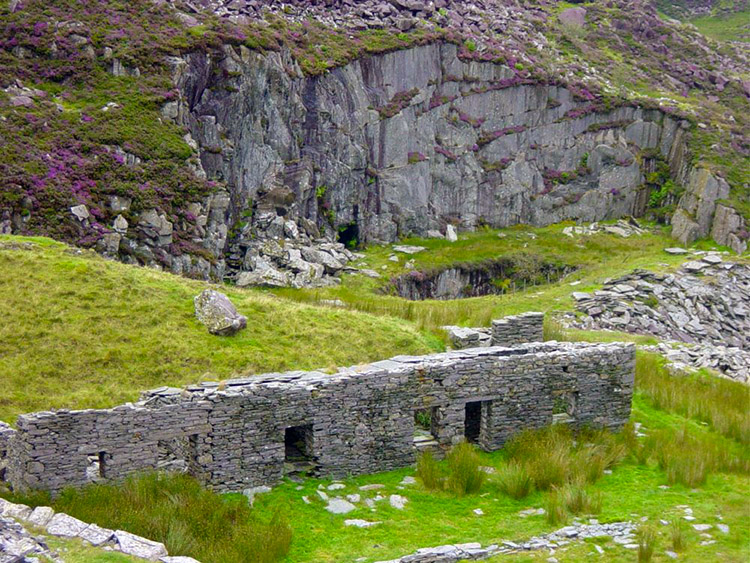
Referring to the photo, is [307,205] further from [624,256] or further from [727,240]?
[727,240]

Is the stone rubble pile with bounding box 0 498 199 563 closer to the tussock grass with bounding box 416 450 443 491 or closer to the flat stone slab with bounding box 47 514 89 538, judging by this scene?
the flat stone slab with bounding box 47 514 89 538

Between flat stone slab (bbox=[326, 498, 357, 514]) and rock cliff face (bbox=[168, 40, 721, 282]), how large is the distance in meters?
26.1

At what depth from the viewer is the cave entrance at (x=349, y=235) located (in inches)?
1989

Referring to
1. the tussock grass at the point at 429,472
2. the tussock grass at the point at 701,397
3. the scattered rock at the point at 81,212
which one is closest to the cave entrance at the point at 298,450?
the tussock grass at the point at 429,472

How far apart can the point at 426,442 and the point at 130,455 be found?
661cm

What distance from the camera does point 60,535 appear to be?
37.0 ft

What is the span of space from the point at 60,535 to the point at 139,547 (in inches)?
45.3

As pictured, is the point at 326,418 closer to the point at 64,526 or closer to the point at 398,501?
the point at 398,501

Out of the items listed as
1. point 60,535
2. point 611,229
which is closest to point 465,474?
point 60,535

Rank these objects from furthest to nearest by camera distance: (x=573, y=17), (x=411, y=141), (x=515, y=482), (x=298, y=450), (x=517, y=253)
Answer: (x=573, y=17), (x=411, y=141), (x=517, y=253), (x=298, y=450), (x=515, y=482)

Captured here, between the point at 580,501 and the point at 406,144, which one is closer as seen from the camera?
the point at 580,501

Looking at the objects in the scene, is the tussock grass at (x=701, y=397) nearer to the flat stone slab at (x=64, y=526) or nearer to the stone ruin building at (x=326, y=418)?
the stone ruin building at (x=326, y=418)

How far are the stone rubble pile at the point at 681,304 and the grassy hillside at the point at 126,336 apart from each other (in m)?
17.3

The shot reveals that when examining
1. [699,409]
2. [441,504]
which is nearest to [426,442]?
[441,504]
